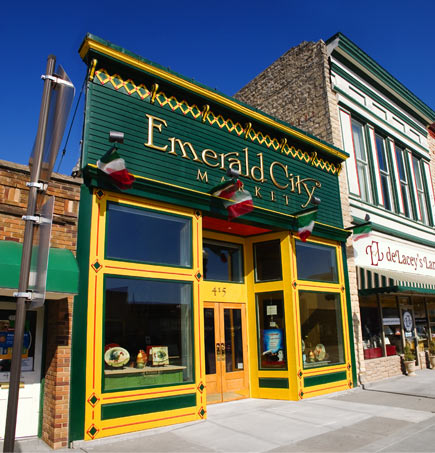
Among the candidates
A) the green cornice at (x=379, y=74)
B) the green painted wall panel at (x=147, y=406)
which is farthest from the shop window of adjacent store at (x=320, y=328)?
the green cornice at (x=379, y=74)

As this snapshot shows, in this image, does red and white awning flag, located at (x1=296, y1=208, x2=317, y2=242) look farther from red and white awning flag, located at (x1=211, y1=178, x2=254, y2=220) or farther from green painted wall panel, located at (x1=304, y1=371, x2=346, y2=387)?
green painted wall panel, located at (x1=304, y1=371, x2=346, y2=387)

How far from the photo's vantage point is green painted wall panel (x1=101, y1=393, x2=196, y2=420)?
6844mm

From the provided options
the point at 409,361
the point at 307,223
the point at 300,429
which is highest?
the point at 307,223

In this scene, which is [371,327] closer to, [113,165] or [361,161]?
[361,161]

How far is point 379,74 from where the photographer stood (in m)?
15.8

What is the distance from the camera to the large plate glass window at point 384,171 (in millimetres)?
15648

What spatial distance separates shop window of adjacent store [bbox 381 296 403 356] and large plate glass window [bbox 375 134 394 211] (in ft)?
11.4

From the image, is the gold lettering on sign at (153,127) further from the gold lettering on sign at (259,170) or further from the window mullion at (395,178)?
the window mullion at (395,178)

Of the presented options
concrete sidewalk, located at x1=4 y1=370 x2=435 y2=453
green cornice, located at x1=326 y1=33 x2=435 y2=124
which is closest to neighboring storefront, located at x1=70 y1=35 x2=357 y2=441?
concrete sidewalk, located at x1=4 y1=370 x2=435 y2=453

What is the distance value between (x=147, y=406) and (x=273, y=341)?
4117 millimetres

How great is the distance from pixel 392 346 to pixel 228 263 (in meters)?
6.79

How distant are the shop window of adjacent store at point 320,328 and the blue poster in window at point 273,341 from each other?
575 millimetres

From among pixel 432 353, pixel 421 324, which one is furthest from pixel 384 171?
pixel 432 353

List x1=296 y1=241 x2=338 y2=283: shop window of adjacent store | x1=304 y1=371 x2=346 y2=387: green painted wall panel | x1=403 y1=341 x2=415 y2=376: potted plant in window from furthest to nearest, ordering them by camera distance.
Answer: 1. x1=403 y1=341 x2=415 y2=376: potted plant in window
2. x1=296 y1=241 x2=338 y2=283: shop window of adjacent store
3. x1=304 y1=371 x2=346 y2=387: green painted wall panel
